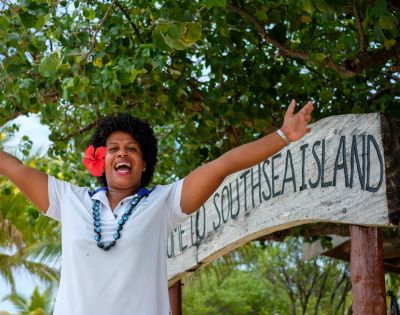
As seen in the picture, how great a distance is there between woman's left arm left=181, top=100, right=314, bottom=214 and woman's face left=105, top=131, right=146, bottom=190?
227mm

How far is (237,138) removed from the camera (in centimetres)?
662

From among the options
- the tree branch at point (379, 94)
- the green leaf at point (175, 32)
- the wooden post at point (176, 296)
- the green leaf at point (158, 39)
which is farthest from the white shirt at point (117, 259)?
the wooden post at point (176, 296)

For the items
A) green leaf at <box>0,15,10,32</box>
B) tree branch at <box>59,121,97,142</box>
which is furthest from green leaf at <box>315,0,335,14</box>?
tree branch at <box>59,121,97,142</box>

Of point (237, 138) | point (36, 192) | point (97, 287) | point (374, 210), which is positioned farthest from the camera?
point (237, 138)

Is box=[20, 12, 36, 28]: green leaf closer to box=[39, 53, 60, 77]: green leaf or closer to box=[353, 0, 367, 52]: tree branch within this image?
box=[39, 53, 60, 77]: green leaf

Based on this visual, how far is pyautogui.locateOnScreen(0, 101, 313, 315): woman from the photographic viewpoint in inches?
110

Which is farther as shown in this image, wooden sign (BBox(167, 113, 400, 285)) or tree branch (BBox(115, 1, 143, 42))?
tree branch (BBox(115, 1, 143, 42))

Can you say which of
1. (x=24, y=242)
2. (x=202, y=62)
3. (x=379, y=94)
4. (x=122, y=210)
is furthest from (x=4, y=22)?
(x=24, y=242)

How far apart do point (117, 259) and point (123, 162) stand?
0.41 m

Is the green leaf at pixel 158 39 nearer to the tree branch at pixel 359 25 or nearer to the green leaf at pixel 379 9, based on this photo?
the green leaf at pixel 379 9

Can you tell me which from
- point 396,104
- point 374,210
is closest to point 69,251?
point 374,210

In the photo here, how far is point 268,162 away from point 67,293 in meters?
2.36

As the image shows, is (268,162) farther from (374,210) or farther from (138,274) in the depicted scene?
(138,274)

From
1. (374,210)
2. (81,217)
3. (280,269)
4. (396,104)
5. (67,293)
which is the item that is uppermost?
(280,269)
